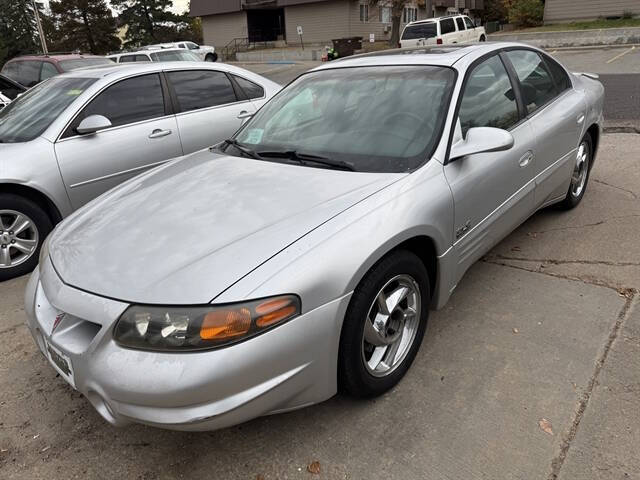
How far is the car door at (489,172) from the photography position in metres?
2.81

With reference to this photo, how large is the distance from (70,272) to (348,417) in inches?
55.4

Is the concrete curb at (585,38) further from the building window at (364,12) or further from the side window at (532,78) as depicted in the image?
the side window at (532,78)

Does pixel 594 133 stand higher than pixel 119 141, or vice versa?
pixel 119 141

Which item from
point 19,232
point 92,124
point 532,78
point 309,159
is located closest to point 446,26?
point 532,78

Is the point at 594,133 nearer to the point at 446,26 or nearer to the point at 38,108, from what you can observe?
the point at 38,108

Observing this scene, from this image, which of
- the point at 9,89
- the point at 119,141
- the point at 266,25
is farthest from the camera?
the point at 266,25

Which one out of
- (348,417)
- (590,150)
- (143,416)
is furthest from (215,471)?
(590,150)

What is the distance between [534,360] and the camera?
2707mm

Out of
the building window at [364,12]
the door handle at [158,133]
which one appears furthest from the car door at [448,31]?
the door handle at [158,133]

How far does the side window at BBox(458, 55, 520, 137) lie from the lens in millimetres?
3025

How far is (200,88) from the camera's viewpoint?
523 cm

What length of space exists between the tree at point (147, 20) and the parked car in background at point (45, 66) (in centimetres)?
4655

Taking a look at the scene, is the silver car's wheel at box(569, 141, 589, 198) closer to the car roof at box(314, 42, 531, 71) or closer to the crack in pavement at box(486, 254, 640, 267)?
the crack in pavement at box(486, 254, 640, 267)

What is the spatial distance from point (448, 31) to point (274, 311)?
23923mm
